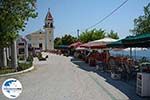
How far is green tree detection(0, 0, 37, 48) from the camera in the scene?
21.8m

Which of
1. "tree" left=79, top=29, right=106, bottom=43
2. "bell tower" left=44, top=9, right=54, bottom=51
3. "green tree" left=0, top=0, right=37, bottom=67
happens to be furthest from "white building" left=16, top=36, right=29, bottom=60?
"bell tower" left=44, top=9, right=54, bottom=51

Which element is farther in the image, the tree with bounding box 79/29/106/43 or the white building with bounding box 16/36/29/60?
the tree with bounding box 79/29/106/43

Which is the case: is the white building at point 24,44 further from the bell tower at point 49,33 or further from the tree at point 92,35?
the bell tower at point 49,33

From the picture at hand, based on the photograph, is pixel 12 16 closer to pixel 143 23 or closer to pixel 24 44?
pixel 24 44

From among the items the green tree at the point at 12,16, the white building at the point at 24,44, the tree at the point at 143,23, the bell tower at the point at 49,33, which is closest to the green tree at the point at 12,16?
the green tree at the point at 12,16

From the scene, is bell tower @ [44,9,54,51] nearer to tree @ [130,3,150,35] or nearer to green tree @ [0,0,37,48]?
tree @ [130,3,150,35]

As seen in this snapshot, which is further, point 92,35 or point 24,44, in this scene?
point 92,35

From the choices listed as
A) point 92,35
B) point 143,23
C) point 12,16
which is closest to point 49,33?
point 92,35

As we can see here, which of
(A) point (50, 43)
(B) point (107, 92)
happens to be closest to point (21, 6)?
(B) point (107, 92)

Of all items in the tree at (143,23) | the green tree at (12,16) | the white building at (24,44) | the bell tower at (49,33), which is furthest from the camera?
the bell tower at (49,33)

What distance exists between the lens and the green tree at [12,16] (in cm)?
2184

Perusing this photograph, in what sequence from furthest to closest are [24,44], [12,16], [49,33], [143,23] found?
[49,33]
[143,23]
[24,44]
[12,16]

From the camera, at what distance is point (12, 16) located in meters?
22.0

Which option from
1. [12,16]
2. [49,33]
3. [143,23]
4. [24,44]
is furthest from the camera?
[49,33]
